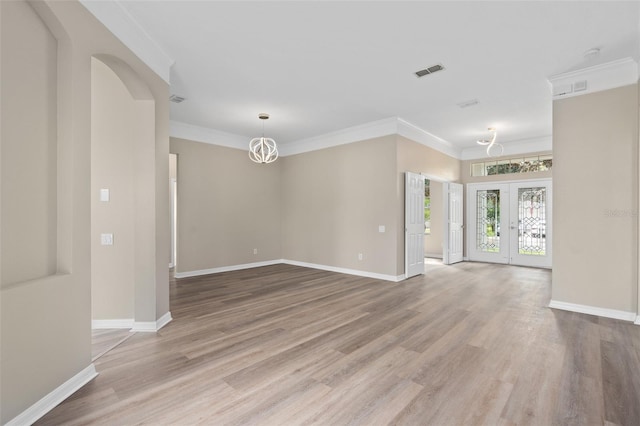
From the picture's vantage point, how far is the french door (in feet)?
23.4

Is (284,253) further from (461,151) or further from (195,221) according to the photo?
A: (461,151)

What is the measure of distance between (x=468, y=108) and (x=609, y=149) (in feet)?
6.59

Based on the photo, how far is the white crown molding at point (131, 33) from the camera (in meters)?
2.41

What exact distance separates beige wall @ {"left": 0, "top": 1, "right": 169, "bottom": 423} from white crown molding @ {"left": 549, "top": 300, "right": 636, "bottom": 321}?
5.22 meters

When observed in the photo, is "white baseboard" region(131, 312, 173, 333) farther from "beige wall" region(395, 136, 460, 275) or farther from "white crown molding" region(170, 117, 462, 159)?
"beige wall" region(395, 136, 460, 275)

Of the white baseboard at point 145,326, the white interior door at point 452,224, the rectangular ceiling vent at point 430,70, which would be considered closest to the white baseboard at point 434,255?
the white interior door at point 452,224

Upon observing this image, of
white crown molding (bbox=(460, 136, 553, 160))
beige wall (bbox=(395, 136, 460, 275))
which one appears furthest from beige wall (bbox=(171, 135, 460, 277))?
white crown molding (bbox=(460, 136, 553, 160))

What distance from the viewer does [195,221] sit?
20.5 ft

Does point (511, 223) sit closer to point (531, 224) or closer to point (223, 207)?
point (531, 224)

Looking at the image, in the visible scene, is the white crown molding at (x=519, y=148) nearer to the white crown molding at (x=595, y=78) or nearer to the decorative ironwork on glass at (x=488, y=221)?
the decorative ironwork on glass at (x=488, y=221)

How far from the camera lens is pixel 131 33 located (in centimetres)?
281

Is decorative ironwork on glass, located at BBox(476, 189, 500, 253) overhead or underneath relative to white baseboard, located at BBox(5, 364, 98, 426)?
overhead

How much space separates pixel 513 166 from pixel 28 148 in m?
8.97

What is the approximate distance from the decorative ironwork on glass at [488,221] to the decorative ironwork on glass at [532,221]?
0.50m
